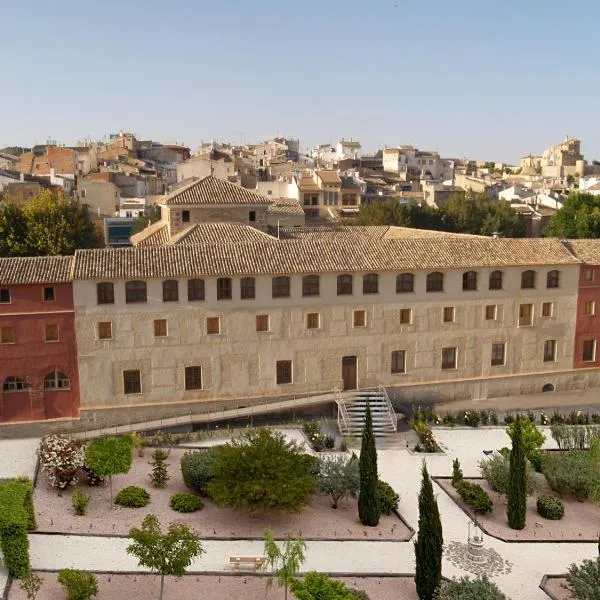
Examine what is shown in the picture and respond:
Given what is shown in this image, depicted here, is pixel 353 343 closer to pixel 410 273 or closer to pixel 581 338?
pixel 410 273

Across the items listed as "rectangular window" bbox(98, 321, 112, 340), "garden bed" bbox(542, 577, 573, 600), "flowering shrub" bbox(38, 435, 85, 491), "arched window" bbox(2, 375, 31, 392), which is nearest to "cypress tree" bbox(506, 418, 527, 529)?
"garden bed" bbox(542, 577, 573, 600)

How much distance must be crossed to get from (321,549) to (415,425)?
10027 millimetres

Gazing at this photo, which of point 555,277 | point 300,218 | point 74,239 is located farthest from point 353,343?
point 300,218

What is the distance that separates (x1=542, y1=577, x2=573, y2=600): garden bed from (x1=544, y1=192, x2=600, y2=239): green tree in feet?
141

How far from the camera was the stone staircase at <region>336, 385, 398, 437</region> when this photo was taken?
29797mm

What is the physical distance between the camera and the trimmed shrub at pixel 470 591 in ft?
54.8

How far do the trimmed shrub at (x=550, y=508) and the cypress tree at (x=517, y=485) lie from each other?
1.13 metres

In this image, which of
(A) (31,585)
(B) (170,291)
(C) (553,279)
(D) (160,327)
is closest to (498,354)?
(C) (553,279)

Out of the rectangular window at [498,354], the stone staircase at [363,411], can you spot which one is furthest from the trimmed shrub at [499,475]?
the rectangular window at [498,354]

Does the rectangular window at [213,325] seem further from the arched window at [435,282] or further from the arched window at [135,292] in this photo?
the arched window at [435,282]

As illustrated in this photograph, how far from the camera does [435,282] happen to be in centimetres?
3297

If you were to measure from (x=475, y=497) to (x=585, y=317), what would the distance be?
15.5 meters

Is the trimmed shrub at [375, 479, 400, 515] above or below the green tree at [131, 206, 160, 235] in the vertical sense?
below

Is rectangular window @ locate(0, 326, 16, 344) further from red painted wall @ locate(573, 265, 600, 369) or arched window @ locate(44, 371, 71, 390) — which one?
red painted wall @ locate(573, 265, 600, 369)
